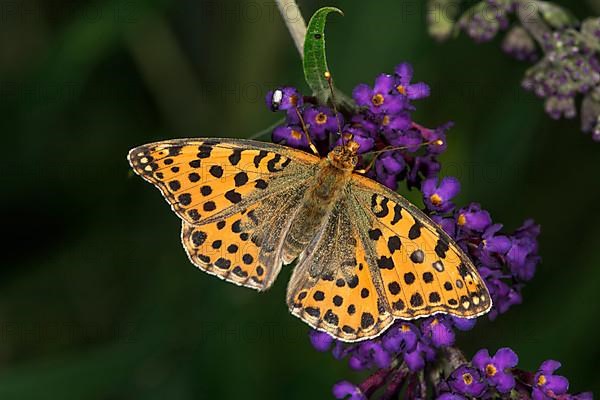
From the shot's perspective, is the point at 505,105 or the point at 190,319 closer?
the point at 190,319

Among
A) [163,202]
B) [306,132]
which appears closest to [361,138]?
[306,132]

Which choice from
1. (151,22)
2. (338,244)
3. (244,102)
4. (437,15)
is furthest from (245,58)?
(338,244)

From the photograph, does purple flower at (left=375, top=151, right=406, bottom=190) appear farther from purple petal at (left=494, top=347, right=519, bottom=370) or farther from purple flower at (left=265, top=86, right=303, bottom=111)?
purple petal at (left=494, top=347, right=519, bottom=370)

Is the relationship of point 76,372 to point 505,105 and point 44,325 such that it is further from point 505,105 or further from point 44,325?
point 505,105

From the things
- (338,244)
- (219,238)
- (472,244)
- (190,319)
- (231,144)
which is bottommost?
(190,319)

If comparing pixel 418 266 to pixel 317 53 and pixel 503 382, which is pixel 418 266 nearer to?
pixel 503 382

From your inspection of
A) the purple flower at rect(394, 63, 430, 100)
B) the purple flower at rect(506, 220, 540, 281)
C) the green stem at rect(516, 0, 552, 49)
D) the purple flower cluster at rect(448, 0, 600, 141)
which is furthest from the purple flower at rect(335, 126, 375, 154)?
the green stem at rect(516, 0, 552, 49)

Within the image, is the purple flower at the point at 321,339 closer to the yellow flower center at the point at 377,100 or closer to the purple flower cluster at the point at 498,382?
the purple flower cluster at the point at 498,382
